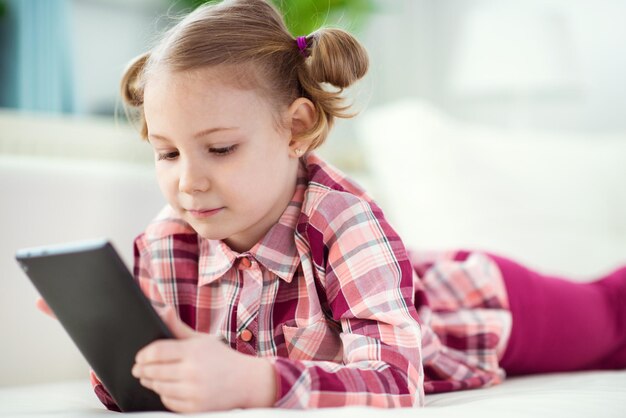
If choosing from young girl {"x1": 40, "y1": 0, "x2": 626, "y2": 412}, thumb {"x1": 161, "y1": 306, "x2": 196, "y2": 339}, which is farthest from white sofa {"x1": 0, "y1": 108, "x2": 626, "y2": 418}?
thumb {"x1": 161, "y1": 306, "x2": 196, "y2": 339}

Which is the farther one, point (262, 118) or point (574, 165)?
point (574, 165)

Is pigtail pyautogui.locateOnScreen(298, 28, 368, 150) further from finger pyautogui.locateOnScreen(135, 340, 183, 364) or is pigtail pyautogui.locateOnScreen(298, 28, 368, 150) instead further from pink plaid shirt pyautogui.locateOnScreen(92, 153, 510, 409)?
finger pyautogui.locateOnScreen(135, 340, 183, 364)

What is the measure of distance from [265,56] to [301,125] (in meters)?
0.11

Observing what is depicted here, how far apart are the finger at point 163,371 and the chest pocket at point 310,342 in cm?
28

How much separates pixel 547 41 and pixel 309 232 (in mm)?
2086

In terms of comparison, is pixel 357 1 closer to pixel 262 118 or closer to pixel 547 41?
pixel 547 41

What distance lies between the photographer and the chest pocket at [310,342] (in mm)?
954

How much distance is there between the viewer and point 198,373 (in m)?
0.68

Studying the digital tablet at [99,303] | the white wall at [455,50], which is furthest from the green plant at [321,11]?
the digital tablet at [99,303]

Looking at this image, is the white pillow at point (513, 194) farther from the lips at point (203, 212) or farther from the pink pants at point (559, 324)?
the lips at point (203, 212)

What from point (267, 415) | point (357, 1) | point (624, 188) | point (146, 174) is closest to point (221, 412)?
point (267, 415)

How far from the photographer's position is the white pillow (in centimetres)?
194

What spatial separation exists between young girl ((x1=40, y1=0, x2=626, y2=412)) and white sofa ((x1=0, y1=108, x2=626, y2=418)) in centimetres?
11

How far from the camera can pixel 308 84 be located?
3.34 ft
